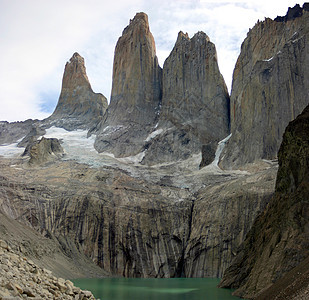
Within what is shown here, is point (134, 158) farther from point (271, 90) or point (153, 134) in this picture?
point (271, 90)

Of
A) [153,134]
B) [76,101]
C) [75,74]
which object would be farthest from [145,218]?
[75,74]

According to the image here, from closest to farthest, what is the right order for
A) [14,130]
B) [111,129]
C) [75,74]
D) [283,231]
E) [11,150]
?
[283,231] → [111,129] → [11,150] → [75,74] → [14,130]

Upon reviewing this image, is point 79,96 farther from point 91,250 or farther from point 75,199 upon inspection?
point 91,250

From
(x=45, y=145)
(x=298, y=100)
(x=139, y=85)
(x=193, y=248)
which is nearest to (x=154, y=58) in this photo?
(x=139, y=85)

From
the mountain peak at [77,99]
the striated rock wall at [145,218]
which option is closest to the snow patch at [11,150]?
the mountain peak at [77,99]

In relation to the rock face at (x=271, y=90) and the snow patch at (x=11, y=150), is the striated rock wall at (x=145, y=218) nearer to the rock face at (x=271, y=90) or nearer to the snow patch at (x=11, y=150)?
the rock face at (x=271, y=90)

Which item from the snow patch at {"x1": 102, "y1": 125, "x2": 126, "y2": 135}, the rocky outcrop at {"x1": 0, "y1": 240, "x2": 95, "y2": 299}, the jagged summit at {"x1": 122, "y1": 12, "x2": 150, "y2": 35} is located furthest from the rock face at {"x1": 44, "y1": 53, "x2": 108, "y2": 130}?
the rocky outcrop at {"x1": 0, "y1": 240, "x2": 95, "y2": 299}
